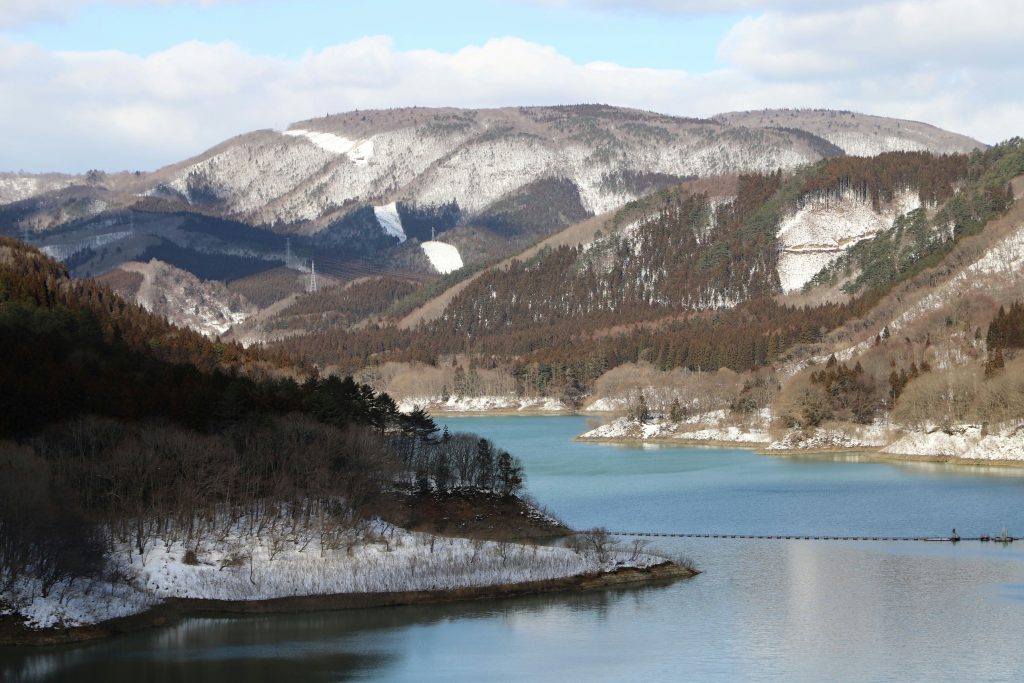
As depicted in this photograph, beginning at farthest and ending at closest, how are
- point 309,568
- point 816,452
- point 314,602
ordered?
point 816,452
point 309,568
point 314,602

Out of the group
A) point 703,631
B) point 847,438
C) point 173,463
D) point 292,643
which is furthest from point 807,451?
point 292,643

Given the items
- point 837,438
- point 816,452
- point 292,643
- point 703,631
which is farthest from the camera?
point 837,438

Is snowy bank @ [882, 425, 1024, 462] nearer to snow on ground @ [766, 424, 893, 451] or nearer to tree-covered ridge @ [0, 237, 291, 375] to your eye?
snow on ground @ [766, 424, 893, 451]

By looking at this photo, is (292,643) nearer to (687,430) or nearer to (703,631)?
(703,631)

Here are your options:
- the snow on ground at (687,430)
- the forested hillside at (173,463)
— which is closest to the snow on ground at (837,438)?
the snow on ground at (687,430)

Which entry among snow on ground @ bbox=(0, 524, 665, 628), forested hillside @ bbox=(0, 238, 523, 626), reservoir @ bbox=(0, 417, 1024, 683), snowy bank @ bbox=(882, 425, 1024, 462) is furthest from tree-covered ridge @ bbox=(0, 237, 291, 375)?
snowy bank @ bbox=(882, 425, 1024, 462)

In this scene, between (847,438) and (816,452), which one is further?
(847,438)

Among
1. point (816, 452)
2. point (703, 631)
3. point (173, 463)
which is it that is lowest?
point (703, 631)

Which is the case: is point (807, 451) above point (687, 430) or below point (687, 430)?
below
